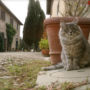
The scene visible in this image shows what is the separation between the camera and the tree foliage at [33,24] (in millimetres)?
19922

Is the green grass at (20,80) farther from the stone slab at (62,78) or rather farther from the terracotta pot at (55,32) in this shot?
the terracotta pot at (55,32)

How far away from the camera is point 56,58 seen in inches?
→ 160

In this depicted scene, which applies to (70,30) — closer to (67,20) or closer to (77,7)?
(67,20)

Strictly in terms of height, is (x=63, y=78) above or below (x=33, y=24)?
below

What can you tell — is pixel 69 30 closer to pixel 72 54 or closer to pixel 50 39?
pixel 72 54

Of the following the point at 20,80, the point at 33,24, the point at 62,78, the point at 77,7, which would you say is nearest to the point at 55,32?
the point at 77,7

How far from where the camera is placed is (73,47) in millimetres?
3031

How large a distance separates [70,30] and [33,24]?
17.5 metres

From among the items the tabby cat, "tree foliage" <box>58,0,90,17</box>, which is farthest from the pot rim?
"tree foliage" <box>58,0,90,17</box>

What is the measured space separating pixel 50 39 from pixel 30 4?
692 inches

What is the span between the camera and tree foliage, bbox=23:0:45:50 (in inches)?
784

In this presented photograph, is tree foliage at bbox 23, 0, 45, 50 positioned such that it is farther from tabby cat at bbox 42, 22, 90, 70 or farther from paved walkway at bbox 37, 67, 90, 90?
paved walkway at bbox 37, 67, 90, 90

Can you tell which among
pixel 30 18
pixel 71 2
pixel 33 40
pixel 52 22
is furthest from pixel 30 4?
pixel 52 22

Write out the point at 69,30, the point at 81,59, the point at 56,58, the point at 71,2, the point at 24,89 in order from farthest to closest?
the point at 71,2 → the point at 56,58 → the point at 81,59 → the point at 69,30 → the point at 24,89
